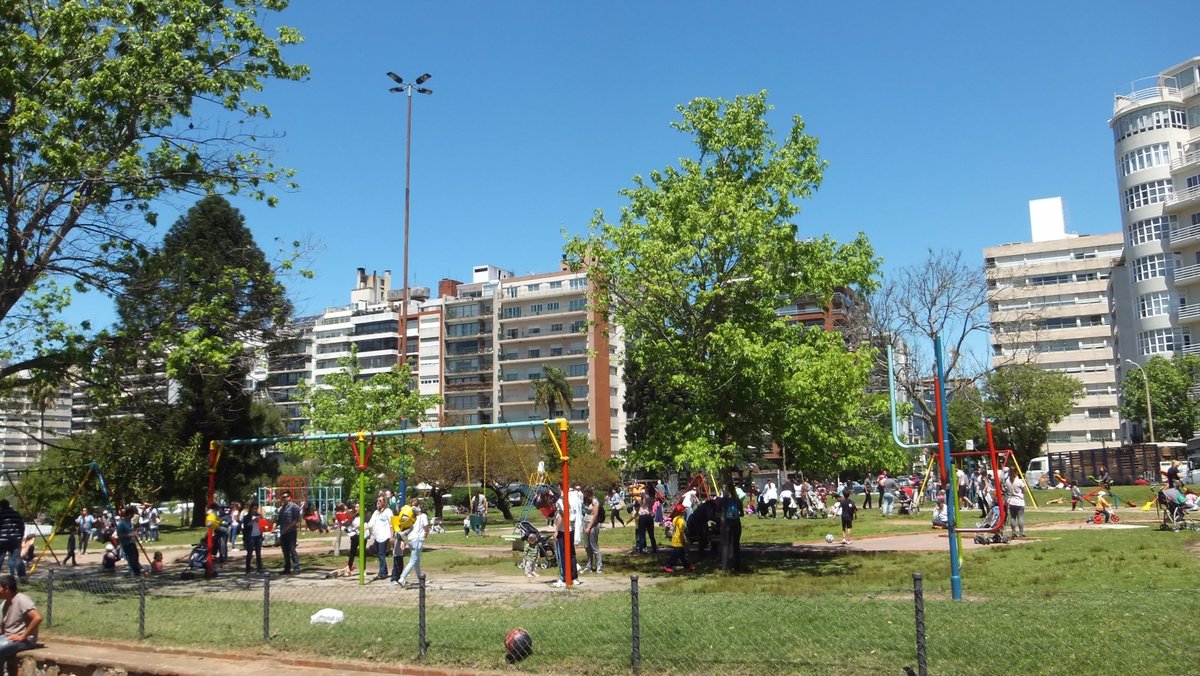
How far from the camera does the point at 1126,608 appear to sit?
10.1 meters

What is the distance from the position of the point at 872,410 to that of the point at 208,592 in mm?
15203

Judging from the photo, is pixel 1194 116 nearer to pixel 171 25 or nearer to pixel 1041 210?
pixel 1041 210

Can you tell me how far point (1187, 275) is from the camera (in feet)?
209

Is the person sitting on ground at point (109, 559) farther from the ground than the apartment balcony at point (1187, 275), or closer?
closer

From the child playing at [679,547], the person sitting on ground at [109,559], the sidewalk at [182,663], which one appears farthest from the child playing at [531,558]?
the person sitting on ground at [109,559]

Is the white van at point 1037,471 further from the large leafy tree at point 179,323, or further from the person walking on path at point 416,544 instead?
the large leafy tree at point 179,323

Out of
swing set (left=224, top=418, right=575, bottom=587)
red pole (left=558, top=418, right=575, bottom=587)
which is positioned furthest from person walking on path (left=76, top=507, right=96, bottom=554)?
red pole (left=558, top=418, right=575, bottom=587)

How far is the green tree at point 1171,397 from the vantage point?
61812 millimetres

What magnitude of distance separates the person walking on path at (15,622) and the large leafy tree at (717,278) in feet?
38.1

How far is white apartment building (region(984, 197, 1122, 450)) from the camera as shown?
87625 mm

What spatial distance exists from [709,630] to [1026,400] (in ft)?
210

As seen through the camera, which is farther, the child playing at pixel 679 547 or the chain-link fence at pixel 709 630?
the child playing at pixel 679 547

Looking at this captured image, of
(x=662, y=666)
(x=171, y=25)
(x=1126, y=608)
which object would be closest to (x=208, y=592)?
(x=171, y=25)

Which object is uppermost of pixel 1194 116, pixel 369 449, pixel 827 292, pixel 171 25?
pixel 1194 116
